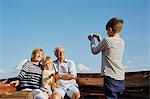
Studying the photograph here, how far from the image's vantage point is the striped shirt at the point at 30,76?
14.5ft

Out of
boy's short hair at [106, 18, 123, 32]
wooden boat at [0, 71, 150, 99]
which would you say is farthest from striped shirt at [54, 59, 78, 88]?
boy's short hair at [106, 18, 123, 32]

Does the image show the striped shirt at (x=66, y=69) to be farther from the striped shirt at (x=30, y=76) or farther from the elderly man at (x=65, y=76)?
the striped shirt at (x=30, y=76)

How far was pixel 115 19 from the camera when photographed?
358cm

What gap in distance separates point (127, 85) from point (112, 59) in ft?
4.63

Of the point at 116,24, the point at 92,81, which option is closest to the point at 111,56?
the point at 116,24

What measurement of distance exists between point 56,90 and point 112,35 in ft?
3.67

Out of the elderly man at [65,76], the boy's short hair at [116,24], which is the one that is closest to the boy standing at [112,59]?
the boy's short hair at [116,24]

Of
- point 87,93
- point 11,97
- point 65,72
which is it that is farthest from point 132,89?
point 11,97

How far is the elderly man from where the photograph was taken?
14.0ft

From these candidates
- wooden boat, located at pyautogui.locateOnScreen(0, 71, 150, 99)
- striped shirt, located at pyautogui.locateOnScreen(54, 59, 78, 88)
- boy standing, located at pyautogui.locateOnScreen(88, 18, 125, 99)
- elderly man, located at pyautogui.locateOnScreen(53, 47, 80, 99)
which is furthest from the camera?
wooden boat, located at pyautogui.locateOnScreen(0, 71, 150, 99)

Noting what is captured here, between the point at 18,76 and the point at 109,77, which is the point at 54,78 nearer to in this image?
the point at 18,76

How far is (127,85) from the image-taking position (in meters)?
4.86

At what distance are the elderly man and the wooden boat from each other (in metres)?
0.43

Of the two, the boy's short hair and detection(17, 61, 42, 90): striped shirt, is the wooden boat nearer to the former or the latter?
detection(17, 61, 42, 90): striped shirt
